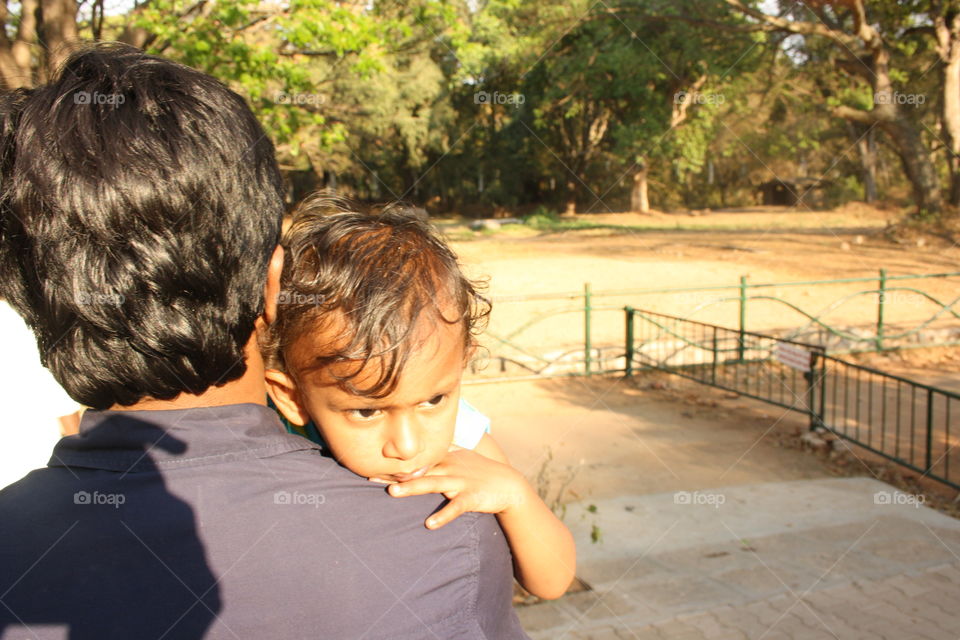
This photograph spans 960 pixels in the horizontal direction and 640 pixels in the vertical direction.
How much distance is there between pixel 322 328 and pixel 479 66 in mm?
30974

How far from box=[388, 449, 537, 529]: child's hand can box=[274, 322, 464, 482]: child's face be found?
0.22 ft

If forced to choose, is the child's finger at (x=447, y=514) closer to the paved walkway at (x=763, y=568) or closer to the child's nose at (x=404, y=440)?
the child's nose at (x=404, y=440)

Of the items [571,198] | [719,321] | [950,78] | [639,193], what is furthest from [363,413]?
[571,198]

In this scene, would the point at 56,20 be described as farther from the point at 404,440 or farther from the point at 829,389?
the point at 829,389

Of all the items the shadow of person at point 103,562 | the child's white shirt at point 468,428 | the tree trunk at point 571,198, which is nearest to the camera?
the shadow of person at point 103,562

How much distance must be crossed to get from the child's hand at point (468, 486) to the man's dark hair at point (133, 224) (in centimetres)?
35

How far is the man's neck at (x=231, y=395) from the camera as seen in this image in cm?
110

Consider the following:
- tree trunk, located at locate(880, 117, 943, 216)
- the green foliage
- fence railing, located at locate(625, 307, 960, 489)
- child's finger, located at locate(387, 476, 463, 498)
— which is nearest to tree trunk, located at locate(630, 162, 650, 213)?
the green foliage

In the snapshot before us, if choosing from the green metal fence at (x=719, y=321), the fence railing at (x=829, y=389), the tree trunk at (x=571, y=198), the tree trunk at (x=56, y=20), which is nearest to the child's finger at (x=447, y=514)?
the fence railing at (x=829, y=389)

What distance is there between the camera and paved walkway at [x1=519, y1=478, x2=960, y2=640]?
4168 millimetres

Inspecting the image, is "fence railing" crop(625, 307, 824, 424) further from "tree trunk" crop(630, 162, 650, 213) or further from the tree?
"tree trunk" crop(630, 162, 650, 213)

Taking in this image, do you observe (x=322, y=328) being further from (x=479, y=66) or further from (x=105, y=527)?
(x=479, y=66)

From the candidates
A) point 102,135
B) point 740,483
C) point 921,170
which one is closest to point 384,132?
point 921,170

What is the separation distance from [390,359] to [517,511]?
1.19 feet
